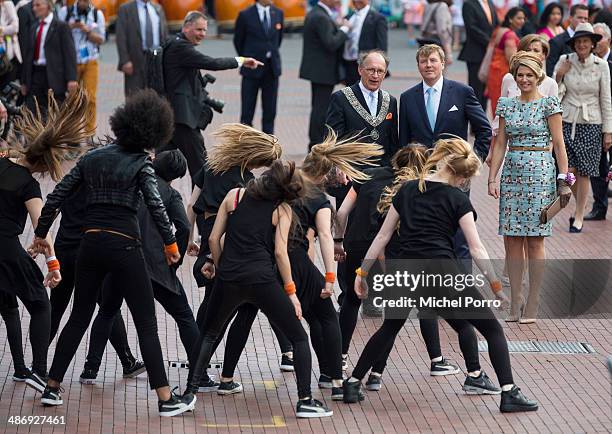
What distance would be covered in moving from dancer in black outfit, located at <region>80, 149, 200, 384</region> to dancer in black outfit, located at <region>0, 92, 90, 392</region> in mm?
305

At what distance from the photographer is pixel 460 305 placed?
24.4ft

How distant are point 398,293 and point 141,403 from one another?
1.62m

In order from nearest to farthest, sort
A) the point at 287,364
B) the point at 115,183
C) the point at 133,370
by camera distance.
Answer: the point at 115,183
the point at 133,370
the point at 287,364

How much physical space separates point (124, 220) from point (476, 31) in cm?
1133

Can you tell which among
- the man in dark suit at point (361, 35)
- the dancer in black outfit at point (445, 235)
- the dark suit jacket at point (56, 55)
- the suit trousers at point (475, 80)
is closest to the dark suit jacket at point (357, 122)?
the dancer in black outfit at point (445, 235)

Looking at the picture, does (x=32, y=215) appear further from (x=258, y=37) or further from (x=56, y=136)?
(x=258, y=37)

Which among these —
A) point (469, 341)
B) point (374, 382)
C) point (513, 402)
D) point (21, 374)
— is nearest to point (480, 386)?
point (469, 341)

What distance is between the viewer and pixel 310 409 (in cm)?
734

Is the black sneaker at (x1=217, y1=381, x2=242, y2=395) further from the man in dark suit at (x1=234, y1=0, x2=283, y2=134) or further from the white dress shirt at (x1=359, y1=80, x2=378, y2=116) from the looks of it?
the man in dark suit at (x1=234, y1=0, x2=283, y2=134)

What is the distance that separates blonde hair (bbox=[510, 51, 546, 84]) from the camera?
9.19 m

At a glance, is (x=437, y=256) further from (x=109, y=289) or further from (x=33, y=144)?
(x=33, y=144)

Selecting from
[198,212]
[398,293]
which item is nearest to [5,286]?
[198,212]

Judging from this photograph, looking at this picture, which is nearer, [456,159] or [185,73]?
[456,159]

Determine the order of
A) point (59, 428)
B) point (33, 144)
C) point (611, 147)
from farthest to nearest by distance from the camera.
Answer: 1. point (611, 147)
2. point (33, 144)
3. point (59, 428)
